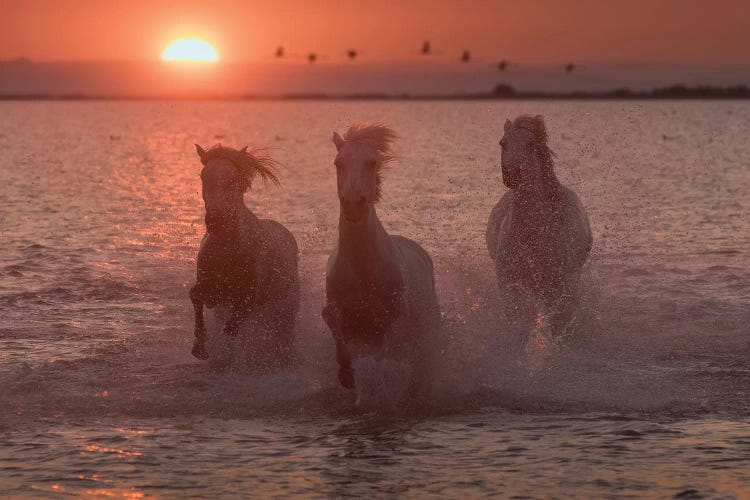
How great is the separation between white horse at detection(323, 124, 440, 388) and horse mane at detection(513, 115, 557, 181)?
2.33m

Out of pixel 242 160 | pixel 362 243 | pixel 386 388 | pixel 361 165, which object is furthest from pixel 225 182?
pixel 386 388

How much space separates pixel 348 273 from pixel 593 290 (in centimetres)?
543

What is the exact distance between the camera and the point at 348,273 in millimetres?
10180

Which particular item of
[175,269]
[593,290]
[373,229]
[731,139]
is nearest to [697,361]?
[593,290]

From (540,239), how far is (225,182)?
351 cm

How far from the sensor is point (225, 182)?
37.0 feet

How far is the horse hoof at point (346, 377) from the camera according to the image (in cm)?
1041

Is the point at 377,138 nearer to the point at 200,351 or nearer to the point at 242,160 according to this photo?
the point at 242,160

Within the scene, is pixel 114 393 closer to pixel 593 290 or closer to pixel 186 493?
pixel 186 493

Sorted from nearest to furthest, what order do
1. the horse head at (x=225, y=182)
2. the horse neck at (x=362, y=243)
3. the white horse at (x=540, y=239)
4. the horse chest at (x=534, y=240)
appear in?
the horse neck at (x=362, y=243) → the horse head at (x=225, y=182) → the white horse at (x=540, y=239) → the horse chest at (x=534, y=240)

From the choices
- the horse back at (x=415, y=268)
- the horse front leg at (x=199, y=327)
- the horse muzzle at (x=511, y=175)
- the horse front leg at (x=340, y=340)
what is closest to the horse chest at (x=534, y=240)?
the horse muzzle at (x=511, y=175)

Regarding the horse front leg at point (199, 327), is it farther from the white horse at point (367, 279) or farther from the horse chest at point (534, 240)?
the horse chest at point (534, 240)

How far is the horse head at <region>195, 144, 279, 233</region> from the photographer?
11.1 m

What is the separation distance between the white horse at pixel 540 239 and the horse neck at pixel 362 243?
110 inches
